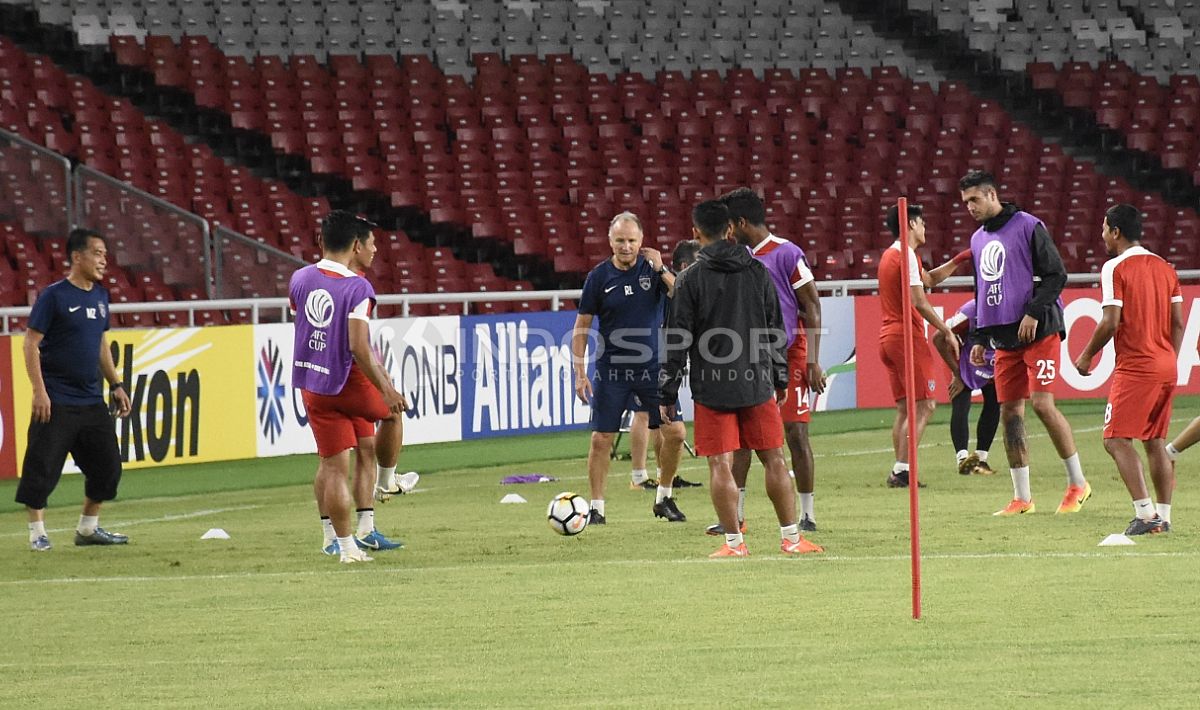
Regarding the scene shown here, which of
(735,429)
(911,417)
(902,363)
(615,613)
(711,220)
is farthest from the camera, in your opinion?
(902,363)

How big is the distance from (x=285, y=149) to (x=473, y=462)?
36.5 feet

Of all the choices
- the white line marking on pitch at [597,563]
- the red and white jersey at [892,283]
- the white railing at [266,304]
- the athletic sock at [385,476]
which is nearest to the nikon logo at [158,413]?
the white railing at [266,304]

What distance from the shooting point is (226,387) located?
1883 cm

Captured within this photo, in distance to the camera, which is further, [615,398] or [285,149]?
[285,149]

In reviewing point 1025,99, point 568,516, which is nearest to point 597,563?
point 568,516

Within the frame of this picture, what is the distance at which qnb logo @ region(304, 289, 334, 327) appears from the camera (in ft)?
36.6

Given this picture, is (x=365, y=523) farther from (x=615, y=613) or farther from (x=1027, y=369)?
(x=1027, y=369)

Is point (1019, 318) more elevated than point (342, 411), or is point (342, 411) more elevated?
point (1019, 318)

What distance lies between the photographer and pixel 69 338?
1280 cm

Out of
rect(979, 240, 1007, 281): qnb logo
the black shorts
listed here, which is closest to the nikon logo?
the black shorts

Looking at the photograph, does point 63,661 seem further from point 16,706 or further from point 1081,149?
point 1081,149

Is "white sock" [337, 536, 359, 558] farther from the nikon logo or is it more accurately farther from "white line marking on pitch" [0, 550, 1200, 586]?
the nikon logo

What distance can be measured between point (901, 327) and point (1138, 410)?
4041 mm

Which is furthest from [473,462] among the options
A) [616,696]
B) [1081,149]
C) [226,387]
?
[1081,149]
